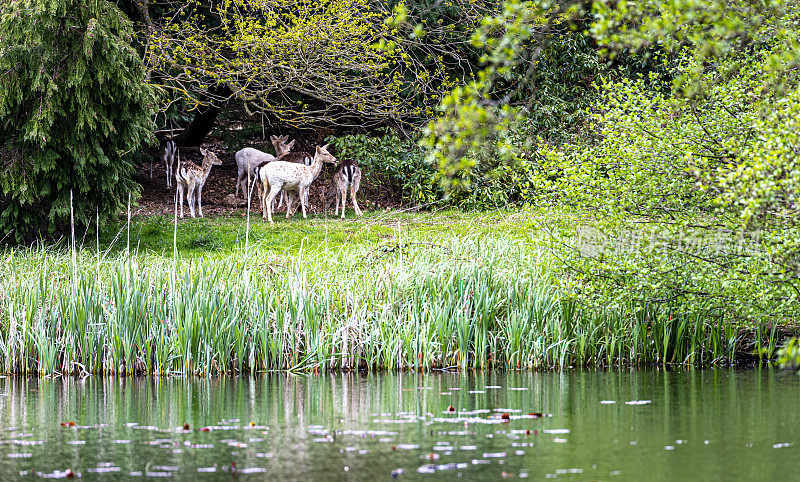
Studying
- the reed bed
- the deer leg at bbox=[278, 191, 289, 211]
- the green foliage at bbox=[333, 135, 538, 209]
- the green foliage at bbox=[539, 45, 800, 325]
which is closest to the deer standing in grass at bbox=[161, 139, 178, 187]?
the deer leg at bbox=[278, 191, 289, 211]

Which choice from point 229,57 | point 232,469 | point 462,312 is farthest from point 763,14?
point 229,57

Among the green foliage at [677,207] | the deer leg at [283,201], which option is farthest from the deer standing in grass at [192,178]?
the green foliage at [677,207]

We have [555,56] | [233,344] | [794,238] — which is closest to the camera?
[794,238]

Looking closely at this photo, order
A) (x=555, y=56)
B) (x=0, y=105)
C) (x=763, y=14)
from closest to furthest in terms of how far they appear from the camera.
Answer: (x=763, y=14)
(x=0, y=105)
(x=555, y=56)

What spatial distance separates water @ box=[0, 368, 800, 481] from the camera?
19.2 feet

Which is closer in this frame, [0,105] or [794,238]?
[794,238]

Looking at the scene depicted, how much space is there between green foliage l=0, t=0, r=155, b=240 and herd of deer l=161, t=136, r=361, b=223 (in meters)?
3.40

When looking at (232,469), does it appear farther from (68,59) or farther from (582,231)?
(68,59)

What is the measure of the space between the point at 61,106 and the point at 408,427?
1044cm

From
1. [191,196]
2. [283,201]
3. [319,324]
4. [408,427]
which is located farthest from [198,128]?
[408,427]

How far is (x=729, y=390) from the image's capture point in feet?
30.1

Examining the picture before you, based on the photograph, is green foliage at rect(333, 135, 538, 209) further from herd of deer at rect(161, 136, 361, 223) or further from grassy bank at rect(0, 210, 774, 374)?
grassy bank at rect(0, 210, 774, 374)

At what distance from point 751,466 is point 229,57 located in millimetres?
16844

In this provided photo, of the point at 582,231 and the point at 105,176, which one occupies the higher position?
the point at 105,176
